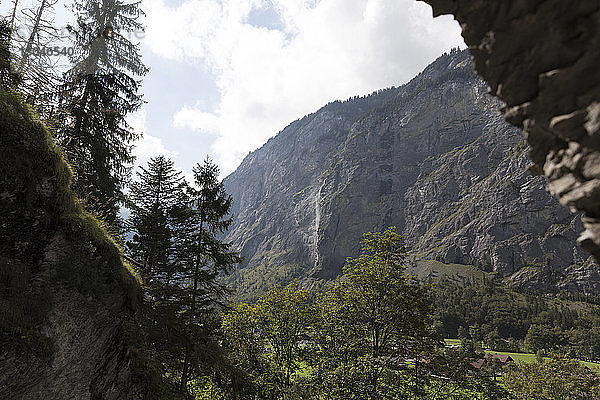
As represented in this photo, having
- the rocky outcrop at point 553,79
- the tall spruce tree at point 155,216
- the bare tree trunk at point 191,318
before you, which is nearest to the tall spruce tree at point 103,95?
the tall spruce tree at point 155,216

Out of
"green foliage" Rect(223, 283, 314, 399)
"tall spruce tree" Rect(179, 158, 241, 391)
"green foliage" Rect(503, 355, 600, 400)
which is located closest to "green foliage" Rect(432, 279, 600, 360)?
"green foliage" Rect(503, 355, 600, 400)

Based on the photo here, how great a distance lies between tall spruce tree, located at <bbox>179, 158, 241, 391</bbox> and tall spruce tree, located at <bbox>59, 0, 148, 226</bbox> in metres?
3.79

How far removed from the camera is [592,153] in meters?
2.57

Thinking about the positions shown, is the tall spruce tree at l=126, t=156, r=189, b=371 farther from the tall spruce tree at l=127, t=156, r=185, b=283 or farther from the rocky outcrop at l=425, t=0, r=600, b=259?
the rocky outcrop at l=425, t=0, r=600, b=259

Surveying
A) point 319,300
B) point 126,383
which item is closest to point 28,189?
point 126,383

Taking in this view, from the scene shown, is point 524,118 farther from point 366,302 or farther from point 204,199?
point 204,199

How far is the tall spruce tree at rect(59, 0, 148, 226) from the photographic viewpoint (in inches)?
606

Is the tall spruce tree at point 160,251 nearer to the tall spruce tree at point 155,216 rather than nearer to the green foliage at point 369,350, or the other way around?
the tall spruce tree at point 155,216

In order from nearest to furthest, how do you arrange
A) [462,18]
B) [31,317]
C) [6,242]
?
1. [462,18]
2. [31,317]
3. [6,242]

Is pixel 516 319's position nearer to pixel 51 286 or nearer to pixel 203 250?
pixel 203 250

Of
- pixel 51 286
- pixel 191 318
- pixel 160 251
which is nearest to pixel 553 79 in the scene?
pixel 51 286

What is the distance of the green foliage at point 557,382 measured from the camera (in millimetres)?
24453

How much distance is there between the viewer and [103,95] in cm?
1683

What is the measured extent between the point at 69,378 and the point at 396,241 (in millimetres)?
12770
